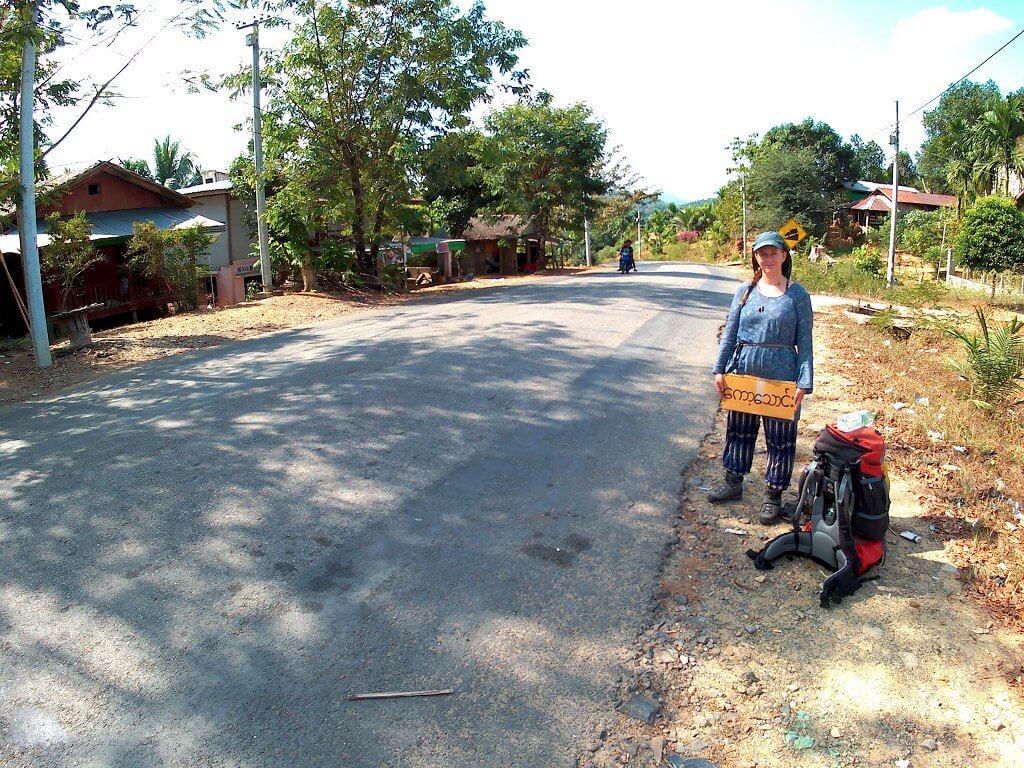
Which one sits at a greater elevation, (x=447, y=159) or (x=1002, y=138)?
(x=1002, y=138)

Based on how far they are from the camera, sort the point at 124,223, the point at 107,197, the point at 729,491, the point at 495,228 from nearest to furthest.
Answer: the point at 729,491, the point at 124,223, the point at 107,197, the point at 495,228

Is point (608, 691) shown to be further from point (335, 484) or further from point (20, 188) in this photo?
point (20, 188)

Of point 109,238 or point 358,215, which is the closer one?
point 109,238

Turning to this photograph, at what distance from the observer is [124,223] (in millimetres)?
21391

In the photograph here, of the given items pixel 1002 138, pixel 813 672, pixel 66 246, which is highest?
pixel 1002 138

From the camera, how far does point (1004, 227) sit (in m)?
28.2

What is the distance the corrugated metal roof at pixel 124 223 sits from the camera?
18828 mm

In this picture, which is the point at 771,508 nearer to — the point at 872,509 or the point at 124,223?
the point at 872,509

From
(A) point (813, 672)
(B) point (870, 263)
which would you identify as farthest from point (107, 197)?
(B) point (870, 263)

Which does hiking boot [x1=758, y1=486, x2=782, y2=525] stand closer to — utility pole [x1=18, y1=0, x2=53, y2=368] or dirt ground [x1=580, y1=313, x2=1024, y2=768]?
dirt ground [x1=580, y1=313, x2=1024, y2=768]

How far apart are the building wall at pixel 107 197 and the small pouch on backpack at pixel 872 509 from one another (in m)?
21.9

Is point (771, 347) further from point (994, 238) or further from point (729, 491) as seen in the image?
point (994, 238)

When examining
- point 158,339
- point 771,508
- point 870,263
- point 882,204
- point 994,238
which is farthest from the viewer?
Answer: point 882,204

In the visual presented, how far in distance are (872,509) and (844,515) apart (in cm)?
19
